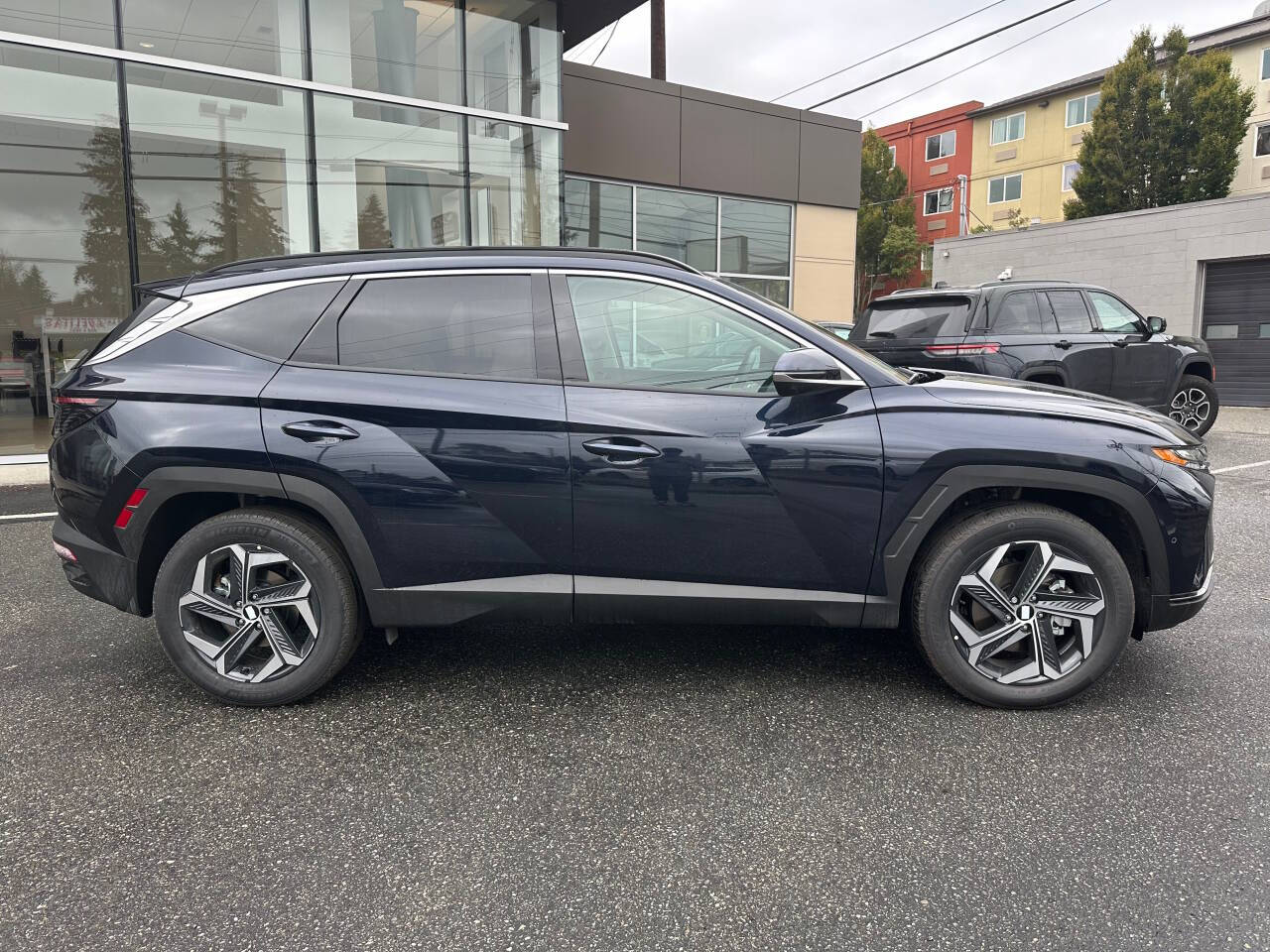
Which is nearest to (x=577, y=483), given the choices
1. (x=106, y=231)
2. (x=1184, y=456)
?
(x=1184, y=456)

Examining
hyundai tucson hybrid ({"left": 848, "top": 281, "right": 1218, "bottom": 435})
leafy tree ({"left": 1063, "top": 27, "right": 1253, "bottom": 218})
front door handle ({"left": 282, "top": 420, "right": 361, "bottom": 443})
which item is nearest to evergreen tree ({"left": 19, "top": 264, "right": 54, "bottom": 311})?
front door handle ({"left": 282, "top": 420, "right": 361, "bottom": 443})

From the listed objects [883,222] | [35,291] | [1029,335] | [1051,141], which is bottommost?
[1029,335]

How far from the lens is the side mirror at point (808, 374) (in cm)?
300

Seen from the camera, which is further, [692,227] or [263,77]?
[692,227]

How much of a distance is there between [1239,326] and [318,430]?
19.9 m

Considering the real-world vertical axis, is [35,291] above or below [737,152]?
below

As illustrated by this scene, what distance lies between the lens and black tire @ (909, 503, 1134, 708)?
3068mm

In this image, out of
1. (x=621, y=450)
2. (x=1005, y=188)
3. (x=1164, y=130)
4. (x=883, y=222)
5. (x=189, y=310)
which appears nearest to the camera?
(x=621, y=450)

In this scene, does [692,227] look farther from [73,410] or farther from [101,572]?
[101,572]

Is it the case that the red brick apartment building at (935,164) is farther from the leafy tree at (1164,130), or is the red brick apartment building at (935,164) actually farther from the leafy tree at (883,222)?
the leafy tree at (1164,130)

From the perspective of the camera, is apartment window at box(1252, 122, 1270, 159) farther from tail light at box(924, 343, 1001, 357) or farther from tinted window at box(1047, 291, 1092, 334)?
tail light at box(924, 343, 1001, 357)

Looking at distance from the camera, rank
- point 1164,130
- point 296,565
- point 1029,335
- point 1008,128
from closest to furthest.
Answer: point 296,565 < point 1029,335 < point 1164,130 < point 1008,128

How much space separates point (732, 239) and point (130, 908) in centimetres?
1509

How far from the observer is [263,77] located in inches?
381
